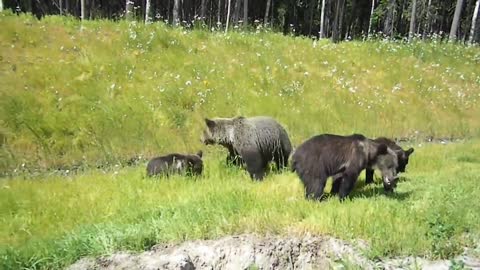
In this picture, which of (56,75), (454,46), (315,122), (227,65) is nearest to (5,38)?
(56,75)

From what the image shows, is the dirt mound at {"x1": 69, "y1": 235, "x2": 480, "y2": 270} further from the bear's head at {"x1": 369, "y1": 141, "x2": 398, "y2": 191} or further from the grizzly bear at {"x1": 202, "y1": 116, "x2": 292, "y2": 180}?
the grizzly bear at {"x1": 202, "y1": 116, "x2": 292, "y2": 180}

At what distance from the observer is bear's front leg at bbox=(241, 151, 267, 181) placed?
32.5ft

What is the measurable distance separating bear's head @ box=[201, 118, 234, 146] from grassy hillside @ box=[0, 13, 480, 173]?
227 centimetres

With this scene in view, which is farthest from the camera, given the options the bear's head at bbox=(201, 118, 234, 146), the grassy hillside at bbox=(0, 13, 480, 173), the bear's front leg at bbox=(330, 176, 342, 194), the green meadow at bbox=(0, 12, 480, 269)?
the grassy hillside at bbox=(0, 13, 480, 173)

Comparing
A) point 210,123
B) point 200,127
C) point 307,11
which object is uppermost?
point 307,11

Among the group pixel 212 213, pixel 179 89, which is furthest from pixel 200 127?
pixel 212 213

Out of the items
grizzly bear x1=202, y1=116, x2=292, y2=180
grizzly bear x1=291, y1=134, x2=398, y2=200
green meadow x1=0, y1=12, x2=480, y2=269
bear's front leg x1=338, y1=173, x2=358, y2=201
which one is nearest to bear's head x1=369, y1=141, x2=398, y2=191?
grizzly bear x1=291, y1=134, x2=398, y2=200

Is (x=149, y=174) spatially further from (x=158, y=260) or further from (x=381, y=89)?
(x=381, y=89)

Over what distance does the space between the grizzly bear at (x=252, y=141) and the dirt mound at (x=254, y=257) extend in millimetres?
3750

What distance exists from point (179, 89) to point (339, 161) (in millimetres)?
7878

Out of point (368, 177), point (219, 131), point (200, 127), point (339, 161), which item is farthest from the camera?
point (200, 127)

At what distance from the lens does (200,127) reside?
1399 cm

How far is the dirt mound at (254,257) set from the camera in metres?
5.68

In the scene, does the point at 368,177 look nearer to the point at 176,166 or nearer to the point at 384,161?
the point at 384,161
